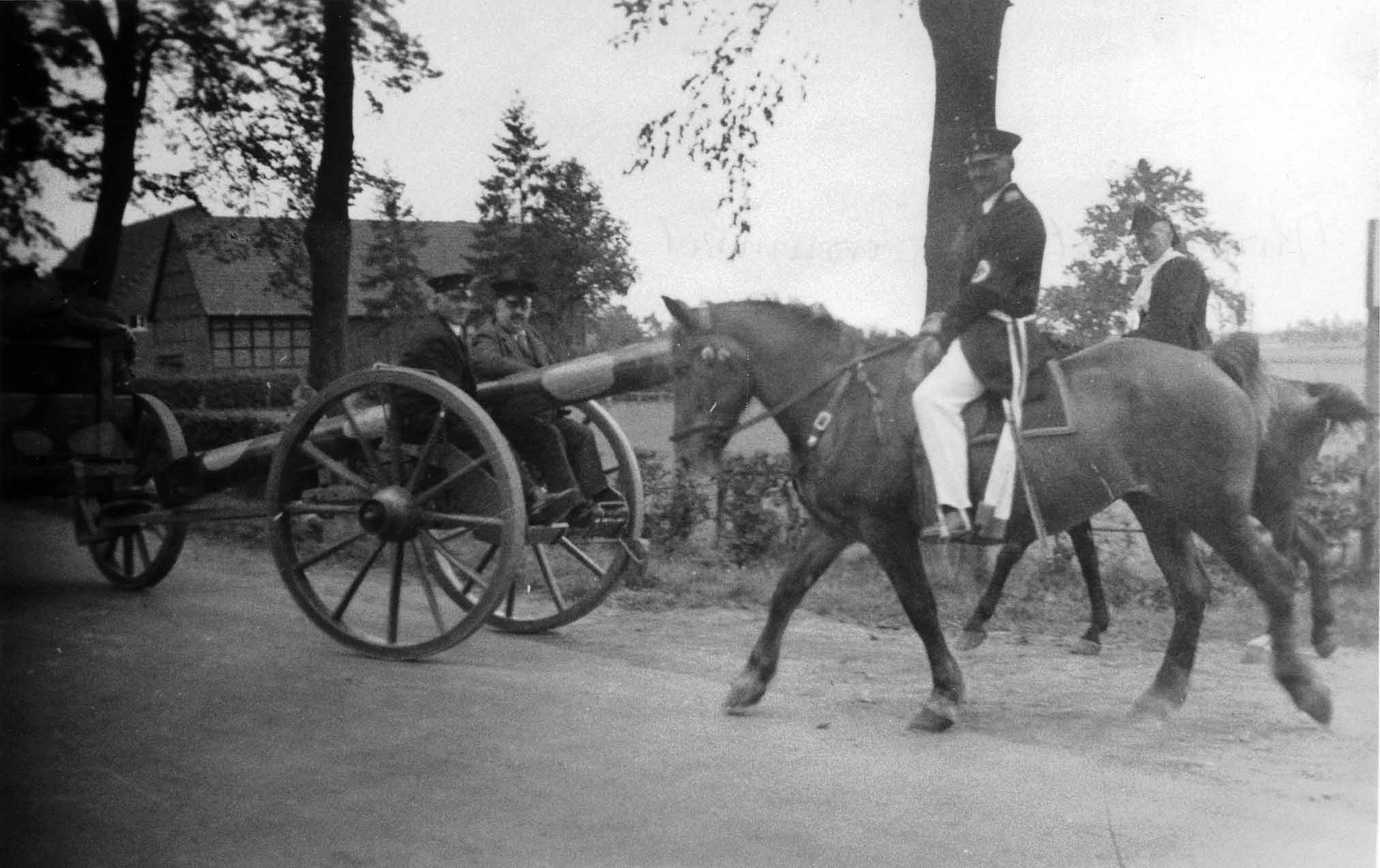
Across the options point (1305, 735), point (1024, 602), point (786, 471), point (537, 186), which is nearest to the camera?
point (537, 186)

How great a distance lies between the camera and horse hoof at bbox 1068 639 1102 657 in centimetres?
387

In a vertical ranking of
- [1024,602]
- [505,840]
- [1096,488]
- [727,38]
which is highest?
[727,38]

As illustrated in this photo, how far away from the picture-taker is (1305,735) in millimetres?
3543

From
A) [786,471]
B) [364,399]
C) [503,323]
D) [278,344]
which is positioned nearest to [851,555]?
[786,471]

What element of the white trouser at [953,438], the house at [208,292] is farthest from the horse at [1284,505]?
the house at [208,292]

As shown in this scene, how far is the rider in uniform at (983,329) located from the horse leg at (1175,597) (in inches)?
22.1

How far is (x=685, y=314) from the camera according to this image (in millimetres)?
3629

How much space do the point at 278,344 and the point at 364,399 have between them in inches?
47.6

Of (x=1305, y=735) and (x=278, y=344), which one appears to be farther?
(x=1305, y=735)

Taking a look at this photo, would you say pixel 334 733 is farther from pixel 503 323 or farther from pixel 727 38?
pixel 727 38

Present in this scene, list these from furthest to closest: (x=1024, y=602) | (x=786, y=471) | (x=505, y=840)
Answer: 1. (x=786, y=471)
2. (x=1024, y=602)
3. (x=505, y=840)

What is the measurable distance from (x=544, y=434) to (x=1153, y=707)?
2454mm

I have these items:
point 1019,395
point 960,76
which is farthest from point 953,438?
point 960,76

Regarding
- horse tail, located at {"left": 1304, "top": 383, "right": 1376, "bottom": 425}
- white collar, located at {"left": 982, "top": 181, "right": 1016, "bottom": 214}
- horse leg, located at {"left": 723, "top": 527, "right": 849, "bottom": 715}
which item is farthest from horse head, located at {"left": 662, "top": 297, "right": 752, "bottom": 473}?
horse tail, located at {"left": 1304, "top": 383, "right": 1376, "bottom": 425}
